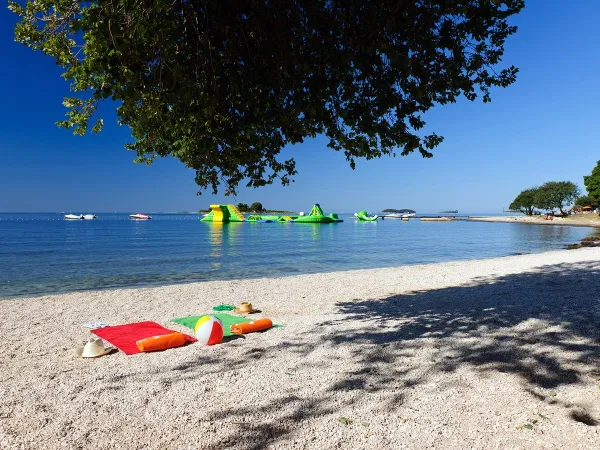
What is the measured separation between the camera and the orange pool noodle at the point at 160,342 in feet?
19.2

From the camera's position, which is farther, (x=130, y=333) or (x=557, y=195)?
(x=557, y=195)

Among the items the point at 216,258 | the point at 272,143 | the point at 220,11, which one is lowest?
the point at 216,258

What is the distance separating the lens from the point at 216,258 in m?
24.2

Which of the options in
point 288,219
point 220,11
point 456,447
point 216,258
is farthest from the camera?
point 288,219

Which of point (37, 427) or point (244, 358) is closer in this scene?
point (37, 427)

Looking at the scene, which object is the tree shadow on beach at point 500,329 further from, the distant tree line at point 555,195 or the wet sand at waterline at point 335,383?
the distant tree line at point 555,195

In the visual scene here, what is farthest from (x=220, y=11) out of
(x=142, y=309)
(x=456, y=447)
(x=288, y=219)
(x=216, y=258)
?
(x=288, y=219)

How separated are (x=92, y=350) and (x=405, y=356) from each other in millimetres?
4585

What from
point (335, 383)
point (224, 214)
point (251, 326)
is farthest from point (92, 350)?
point (224, 214)

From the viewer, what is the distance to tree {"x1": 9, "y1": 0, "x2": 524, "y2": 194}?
197 inches

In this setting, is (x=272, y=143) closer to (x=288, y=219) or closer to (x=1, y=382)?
(x=1, y=382)

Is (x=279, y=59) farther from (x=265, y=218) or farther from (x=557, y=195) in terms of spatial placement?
(x=557, y=195)

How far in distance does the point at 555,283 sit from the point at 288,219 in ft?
275

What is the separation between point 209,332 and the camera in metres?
Answer: 6.15
